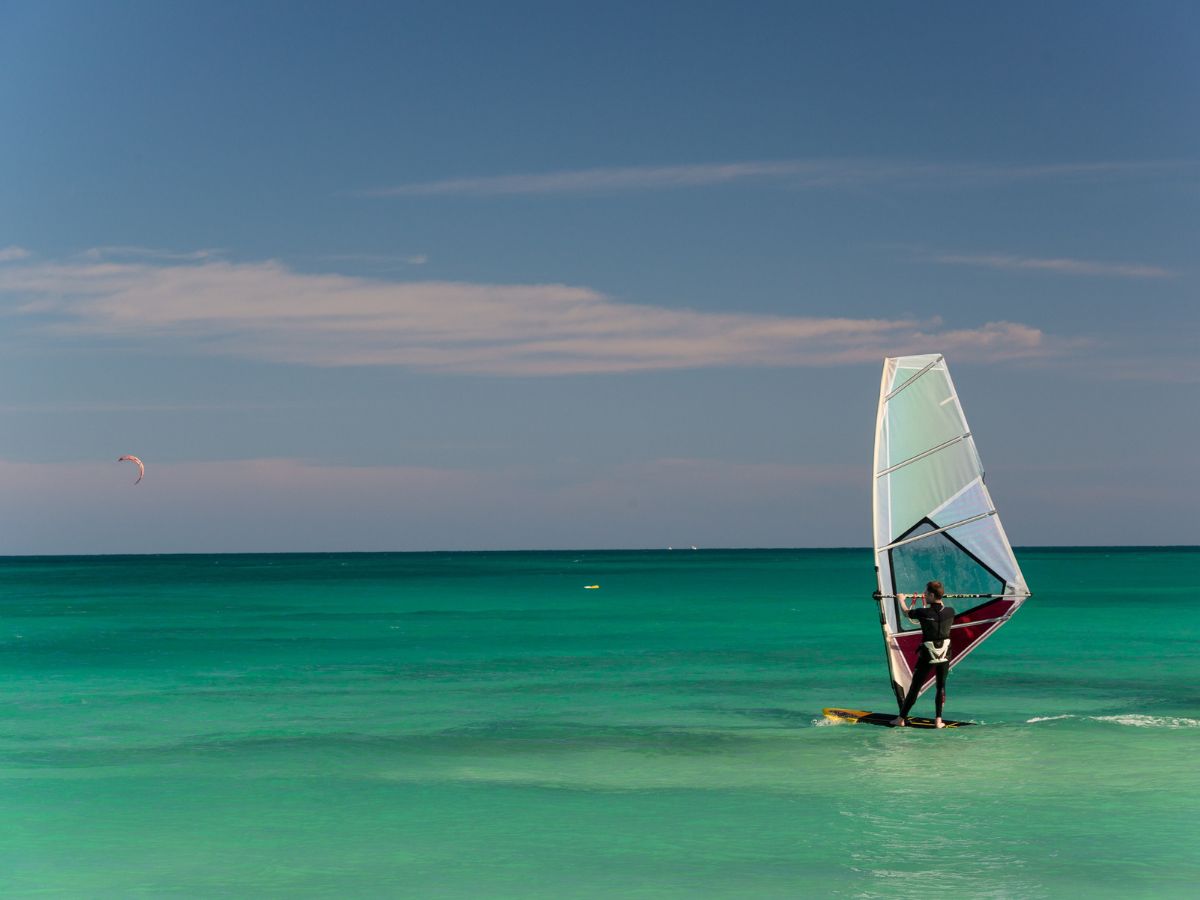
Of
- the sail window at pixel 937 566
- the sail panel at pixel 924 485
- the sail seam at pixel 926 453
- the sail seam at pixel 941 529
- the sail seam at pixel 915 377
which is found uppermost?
the sail seam at pixel 915 377

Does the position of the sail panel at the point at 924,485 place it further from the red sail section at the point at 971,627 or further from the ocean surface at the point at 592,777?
the ocean surface at the point at 592,777

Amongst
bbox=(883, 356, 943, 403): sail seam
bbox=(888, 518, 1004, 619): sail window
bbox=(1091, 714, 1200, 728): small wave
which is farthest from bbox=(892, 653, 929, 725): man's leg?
bbox=(883, 356, 943, 403): sail seam

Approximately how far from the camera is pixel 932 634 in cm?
1762

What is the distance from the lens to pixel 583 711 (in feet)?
72.4

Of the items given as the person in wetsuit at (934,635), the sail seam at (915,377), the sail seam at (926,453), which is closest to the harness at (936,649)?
the person in wetsuit at (934,635)

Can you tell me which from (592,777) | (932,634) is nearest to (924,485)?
(932,634)

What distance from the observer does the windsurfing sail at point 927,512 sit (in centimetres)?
1820

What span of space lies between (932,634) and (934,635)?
3 cm

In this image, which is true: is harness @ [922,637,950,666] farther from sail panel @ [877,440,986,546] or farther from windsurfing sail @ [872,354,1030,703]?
sail panel @ [877,440,986,546]

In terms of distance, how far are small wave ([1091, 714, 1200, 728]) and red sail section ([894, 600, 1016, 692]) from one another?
2.42 m

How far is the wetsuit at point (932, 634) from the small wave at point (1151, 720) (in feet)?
10.3

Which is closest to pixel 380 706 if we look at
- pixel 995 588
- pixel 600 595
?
pixel 995 588

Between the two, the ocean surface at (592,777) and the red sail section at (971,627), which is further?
the red sail section at (971,627)

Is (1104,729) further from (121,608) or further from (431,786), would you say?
(121,608)
